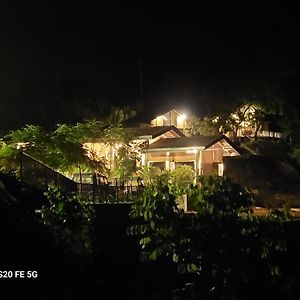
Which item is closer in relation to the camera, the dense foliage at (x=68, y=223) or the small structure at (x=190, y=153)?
the dense foliage at (x=68, y=223)

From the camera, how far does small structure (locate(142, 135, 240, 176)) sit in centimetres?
2294

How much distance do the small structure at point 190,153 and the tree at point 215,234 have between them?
15.7 meters

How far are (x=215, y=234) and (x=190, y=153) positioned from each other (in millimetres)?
16964

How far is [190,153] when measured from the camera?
23.5 metres

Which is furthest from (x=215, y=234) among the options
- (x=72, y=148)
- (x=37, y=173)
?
(x=72, y=148)

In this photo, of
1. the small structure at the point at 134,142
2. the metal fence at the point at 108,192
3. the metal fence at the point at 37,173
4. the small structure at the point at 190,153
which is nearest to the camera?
the metal fence at the point at 37,173

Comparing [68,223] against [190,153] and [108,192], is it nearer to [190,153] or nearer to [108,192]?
Result: [108,192]

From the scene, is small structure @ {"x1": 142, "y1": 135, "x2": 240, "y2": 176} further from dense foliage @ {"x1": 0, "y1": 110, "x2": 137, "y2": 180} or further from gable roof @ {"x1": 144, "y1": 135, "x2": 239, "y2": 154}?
dense foliage @ {"x1": 0, "y1": 110, "x2": 137, "y2": 180}

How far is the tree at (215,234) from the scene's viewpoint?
21.5 feet

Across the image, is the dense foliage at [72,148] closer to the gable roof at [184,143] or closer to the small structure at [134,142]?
the small structure at [134,142]

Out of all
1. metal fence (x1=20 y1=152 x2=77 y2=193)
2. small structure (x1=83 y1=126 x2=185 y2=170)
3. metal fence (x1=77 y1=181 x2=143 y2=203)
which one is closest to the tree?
metal fence (x1=20 y1=152 x2=77 y2=193)

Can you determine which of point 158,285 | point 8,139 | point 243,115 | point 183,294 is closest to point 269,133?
point 243,115

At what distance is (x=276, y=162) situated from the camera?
92.1 feet

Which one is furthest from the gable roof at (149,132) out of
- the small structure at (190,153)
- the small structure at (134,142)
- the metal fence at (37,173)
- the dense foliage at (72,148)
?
the metal fence at (37,173)
